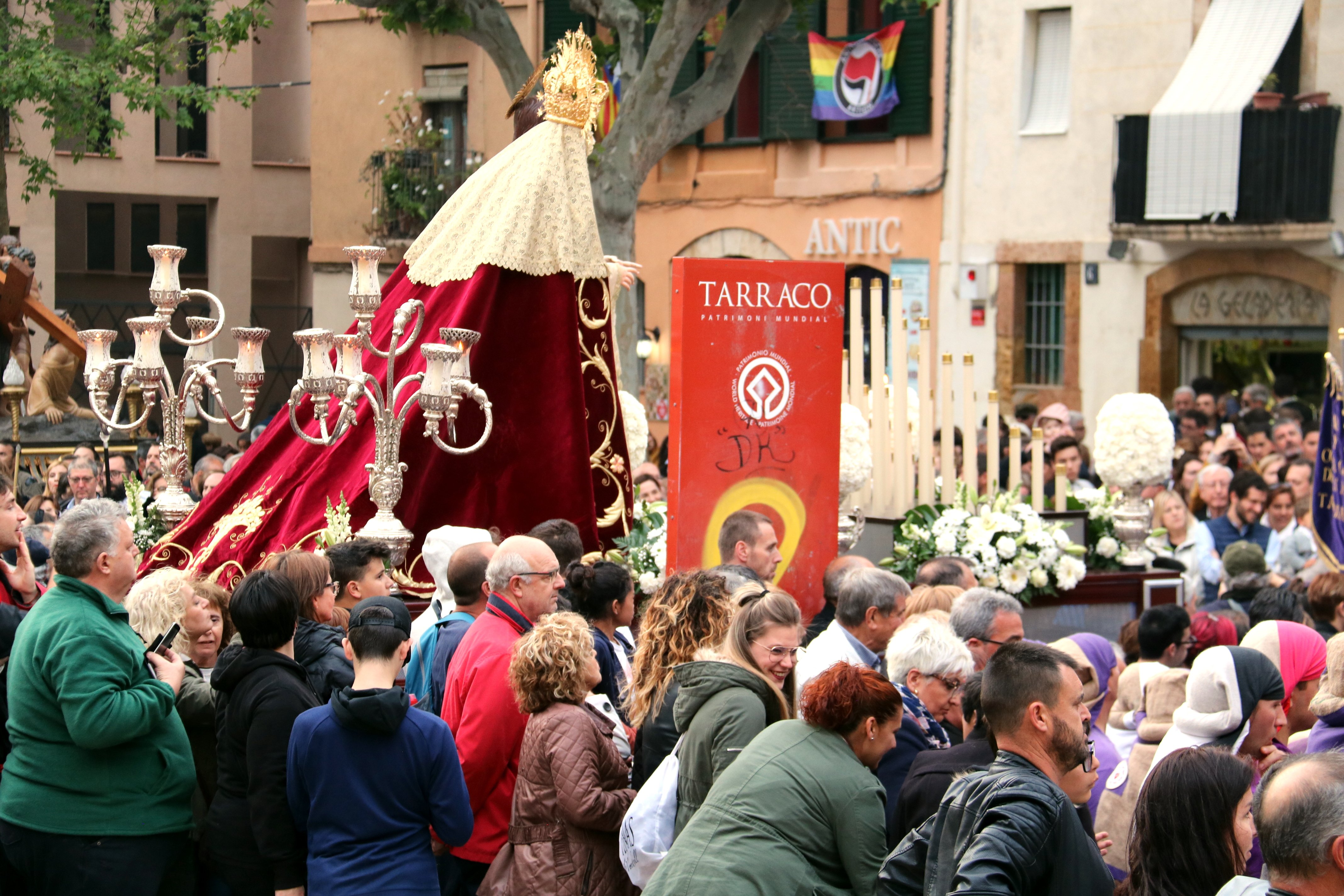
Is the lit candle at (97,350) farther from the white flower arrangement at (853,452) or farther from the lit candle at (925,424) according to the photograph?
the lit candle at (925,424)

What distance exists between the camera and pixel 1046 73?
1631 centimetres

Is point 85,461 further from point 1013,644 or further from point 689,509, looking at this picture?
point 1013,644

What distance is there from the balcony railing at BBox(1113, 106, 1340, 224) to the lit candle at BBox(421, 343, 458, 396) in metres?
11.3

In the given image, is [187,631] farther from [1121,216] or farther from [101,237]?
[101,237]

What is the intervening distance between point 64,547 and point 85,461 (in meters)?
4.68

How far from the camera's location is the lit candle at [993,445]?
774 cm

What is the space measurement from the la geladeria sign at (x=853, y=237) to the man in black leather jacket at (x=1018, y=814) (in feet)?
46.8

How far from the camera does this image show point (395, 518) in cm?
623

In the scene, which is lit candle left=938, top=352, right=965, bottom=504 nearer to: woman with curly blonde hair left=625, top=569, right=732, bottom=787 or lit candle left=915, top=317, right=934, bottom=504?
lit candle left=915, top=317, right=934, bottom=504

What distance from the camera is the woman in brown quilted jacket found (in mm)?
4129

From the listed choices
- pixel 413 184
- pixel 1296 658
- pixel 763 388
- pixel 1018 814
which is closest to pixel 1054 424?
pixel 763 388

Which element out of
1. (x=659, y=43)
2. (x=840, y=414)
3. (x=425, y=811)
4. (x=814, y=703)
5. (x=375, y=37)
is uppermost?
(x=375, y=37)

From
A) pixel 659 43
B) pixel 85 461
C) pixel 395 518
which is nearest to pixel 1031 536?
pixel 395 518

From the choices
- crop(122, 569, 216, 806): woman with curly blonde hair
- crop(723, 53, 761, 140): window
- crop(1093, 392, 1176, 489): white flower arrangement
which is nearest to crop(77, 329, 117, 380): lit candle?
crop(122, 569, 216, 806): woman with curly blonde hair
